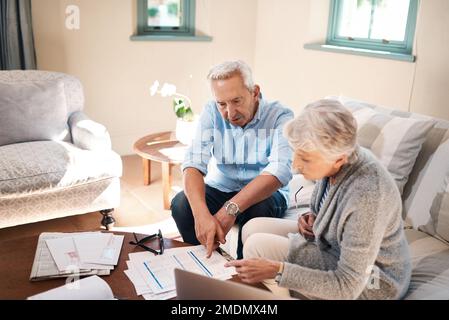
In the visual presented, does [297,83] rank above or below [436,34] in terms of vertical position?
below

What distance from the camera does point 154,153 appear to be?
2609 mm

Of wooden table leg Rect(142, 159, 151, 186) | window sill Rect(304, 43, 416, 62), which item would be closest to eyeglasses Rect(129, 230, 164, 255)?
wooden table leg Rect(142, 159, 151, 186)

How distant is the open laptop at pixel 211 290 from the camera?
2.31 feet

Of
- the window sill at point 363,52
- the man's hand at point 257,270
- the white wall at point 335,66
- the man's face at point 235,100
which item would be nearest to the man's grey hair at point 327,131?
the man's hand at point 257,270

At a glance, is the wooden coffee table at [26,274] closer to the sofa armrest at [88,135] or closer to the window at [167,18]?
the sofa armrest at [88,135]

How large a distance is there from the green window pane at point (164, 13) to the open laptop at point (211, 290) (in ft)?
11.2

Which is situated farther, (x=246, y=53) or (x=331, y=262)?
(x=246, y=53)

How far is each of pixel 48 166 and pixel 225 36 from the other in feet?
7.74

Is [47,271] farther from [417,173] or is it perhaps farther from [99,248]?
[417,173]

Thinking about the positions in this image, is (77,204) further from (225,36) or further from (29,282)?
(225,36)

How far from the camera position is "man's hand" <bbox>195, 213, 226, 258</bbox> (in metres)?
1.42

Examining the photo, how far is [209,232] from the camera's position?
1454 mm
